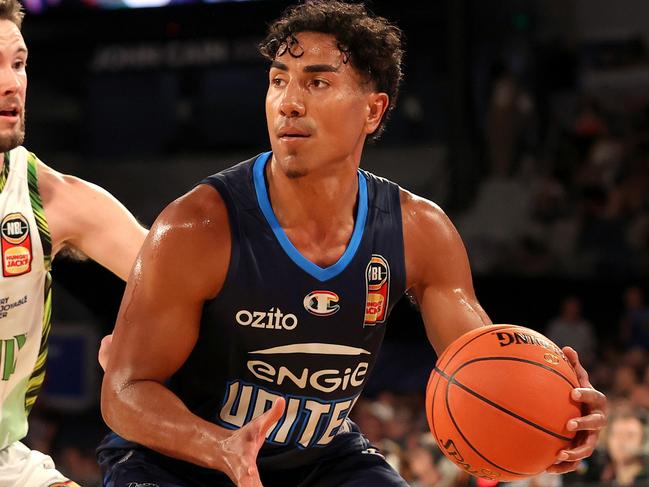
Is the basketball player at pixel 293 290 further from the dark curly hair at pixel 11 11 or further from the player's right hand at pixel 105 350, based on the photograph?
the dark curly hair at pixel 11 11

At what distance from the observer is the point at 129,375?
2.97m

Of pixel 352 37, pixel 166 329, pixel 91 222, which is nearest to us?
pixel 166 329

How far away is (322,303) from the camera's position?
10.6 ft

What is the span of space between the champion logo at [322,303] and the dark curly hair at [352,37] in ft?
2.37

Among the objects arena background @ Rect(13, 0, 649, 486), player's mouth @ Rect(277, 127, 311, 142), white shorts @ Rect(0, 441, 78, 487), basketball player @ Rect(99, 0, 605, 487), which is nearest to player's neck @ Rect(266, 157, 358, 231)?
basketball player @ Rect(99, 0, 605, 487)

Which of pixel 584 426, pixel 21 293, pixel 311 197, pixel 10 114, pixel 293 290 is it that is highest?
pixel 10 114

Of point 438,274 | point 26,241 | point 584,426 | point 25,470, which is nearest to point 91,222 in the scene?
point 26,241

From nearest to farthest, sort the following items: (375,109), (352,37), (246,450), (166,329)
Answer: (246,450) → (166,329) → (352,37) → (375,109)

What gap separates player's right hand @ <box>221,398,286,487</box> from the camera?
8.77ft

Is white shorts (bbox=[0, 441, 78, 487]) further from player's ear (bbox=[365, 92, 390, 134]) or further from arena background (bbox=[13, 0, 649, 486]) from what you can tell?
arena background (bbox=[13, 0, 649, 486])

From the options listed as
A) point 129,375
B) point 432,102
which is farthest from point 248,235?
point 432,102

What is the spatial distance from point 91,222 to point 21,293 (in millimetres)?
375

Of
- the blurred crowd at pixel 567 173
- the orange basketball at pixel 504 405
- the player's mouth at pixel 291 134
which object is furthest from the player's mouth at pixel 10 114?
the blurred crowd at pixel 567 173

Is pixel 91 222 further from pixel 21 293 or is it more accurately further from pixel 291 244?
pixel 291 244
